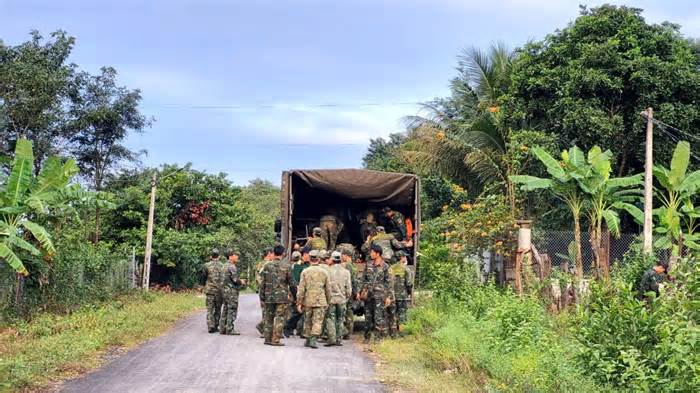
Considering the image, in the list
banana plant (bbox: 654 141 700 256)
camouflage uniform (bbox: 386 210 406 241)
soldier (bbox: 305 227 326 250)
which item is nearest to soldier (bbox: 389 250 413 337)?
camouflage uniform (bbox: 386 210 406 241)

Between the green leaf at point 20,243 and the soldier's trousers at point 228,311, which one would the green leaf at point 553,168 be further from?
the green leaf at point 20,243

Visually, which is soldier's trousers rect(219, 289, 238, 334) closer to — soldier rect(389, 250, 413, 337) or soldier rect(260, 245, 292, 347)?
soldier rect(260, 245, 292, 347)

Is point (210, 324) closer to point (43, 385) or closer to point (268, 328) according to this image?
point (268, 328)

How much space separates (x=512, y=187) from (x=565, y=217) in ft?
16.3

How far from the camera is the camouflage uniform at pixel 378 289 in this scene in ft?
44.4

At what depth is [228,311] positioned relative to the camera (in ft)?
45.9

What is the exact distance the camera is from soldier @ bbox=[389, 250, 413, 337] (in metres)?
14.0

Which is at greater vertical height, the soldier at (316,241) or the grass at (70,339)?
the soldier at (316,241)

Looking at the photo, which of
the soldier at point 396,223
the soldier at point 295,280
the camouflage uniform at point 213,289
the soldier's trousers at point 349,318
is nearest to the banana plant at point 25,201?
the camouflage uniform at point 213,289

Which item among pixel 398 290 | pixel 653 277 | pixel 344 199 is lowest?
pixel 398 290

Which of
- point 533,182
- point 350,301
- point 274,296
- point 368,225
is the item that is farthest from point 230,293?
point 533,182

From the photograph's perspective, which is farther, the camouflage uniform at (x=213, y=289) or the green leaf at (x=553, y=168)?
the green leaf at (x=553, y=168)

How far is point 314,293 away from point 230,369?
3029mm

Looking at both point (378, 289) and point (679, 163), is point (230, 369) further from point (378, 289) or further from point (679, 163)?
point (679, 163)
